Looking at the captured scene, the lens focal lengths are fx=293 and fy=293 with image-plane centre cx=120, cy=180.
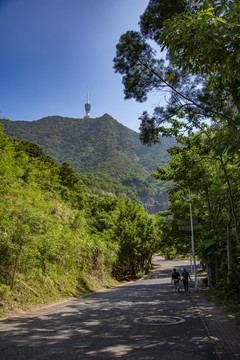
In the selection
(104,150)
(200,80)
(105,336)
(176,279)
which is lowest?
(176,279)

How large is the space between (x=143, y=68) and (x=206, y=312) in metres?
8.19

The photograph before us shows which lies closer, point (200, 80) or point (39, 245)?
point (200, 80)

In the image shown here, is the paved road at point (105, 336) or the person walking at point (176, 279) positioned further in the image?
the person walking at point (176, 279)

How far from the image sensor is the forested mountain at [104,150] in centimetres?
12112

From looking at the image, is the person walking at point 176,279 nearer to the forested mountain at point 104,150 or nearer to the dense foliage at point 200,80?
the dense foliage at point 200,80

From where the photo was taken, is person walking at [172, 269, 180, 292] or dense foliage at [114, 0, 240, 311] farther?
person walking at [172, 269, 180, 292]

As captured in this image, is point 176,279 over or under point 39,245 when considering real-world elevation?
under

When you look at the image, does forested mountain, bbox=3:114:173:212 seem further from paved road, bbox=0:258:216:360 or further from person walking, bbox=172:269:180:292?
paved road, bbox=0:258:216:360

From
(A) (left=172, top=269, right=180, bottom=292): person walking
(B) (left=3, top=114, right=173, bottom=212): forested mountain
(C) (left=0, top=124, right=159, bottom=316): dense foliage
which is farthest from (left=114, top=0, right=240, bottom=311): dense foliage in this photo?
(B) (left=3, top=114, right=173, bottom=212): forested mountain

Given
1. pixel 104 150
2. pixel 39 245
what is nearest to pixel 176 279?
pixel 39 245

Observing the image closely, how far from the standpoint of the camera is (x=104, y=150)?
483 feet

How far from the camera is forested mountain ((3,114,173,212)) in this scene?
397ft

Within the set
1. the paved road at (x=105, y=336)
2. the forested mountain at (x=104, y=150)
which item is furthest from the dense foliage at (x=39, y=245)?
the forested mountain at (x=104, y=150)

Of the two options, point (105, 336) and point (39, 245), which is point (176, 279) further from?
point (105, 336)
